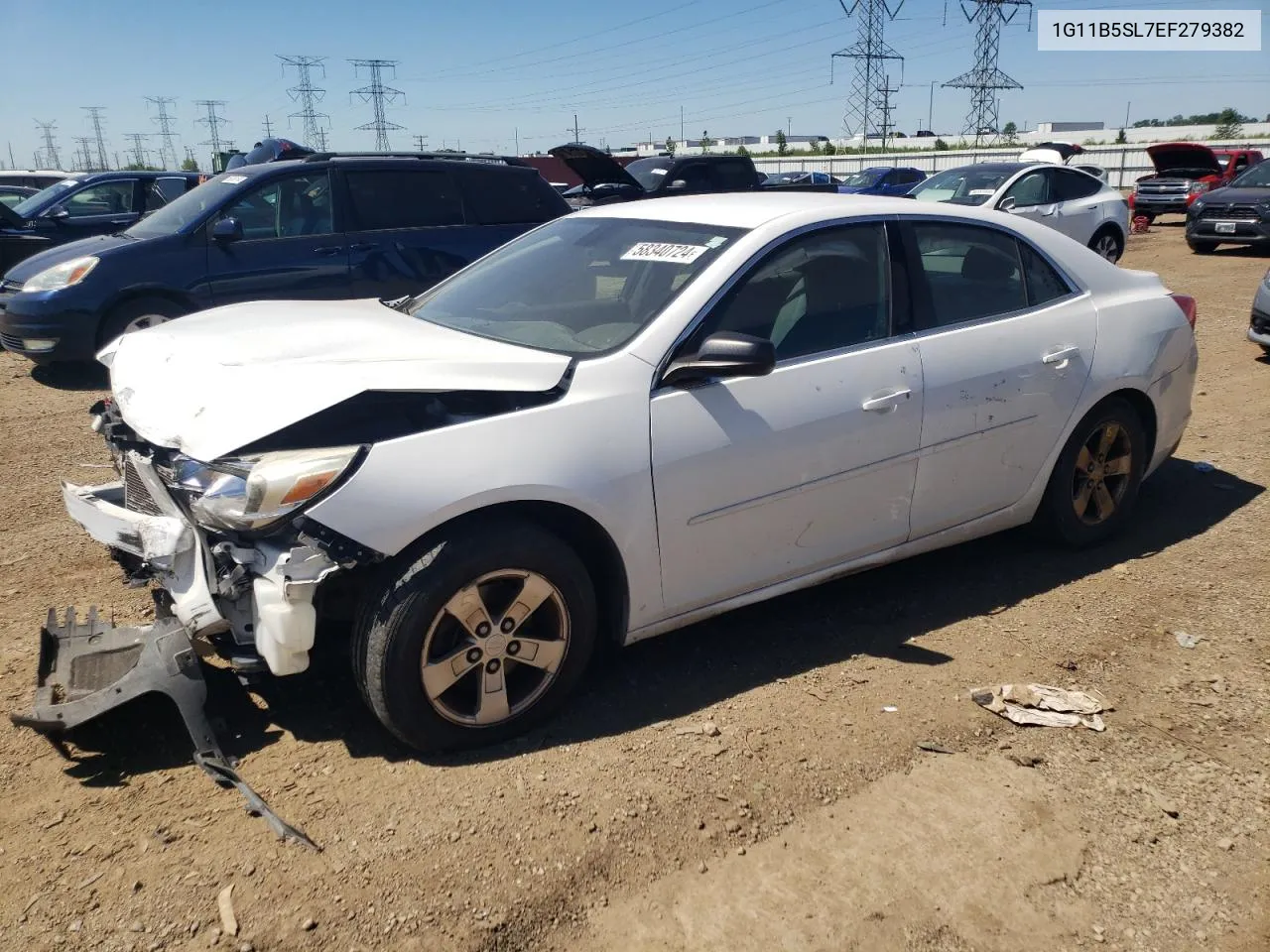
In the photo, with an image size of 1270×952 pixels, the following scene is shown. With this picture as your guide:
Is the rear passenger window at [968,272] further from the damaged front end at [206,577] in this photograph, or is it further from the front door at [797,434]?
the damaged front end at [206,577]

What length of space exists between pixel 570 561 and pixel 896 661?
1.39 metres

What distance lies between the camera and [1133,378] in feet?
14.8

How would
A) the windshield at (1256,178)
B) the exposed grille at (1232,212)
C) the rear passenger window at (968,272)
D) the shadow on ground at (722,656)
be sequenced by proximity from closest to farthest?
the shadow on ground at (722,656)
the rear passenger window at (968,272)
the exposed grille at (1232,212)
the windshield at (1256,178)

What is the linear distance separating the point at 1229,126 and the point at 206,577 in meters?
66.3

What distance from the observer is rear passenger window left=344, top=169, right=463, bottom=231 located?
8570mm

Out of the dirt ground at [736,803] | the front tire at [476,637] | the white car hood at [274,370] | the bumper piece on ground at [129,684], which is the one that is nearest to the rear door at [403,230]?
the dirt ground at [736,803]

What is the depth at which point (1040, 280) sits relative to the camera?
14.4 feet

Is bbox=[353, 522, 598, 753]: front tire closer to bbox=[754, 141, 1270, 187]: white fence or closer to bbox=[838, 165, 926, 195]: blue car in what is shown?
bbox=[838, 165, 926, 195]: blue car

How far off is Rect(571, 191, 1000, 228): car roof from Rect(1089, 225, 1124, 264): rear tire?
10.9 meters

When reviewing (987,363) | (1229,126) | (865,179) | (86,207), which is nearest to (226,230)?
(86,207)

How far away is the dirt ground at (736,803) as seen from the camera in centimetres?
246

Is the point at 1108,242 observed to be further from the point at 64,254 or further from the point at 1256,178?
the point at 64,254

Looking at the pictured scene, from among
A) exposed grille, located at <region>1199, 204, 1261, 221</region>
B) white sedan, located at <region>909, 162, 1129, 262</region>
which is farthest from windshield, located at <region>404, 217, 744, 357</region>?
exposed grille, located at <region>1199, 204, 1261, 221</region>

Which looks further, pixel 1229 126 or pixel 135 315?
pixel 1229 126
